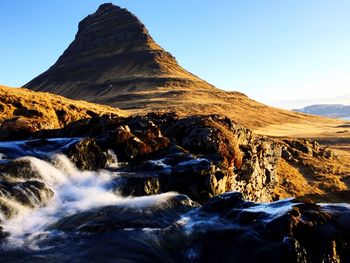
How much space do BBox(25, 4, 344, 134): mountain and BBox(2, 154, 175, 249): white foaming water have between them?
2922 inches

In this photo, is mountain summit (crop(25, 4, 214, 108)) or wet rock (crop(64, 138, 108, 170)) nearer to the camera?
wet rock (crop(64, 138, 108, 170))

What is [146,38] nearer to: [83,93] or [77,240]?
[83,93]

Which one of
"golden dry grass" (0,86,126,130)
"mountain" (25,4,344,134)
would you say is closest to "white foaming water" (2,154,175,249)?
"golden dry grass" (0,86,126,130)

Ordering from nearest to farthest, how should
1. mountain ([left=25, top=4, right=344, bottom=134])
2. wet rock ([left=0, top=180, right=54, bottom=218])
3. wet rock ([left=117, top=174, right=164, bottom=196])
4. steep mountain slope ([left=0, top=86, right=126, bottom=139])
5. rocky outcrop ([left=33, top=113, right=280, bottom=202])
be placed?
1. wet rock ([left=0, top=180, right=54, bottom=218])
2. wet rock ([left=117, top=174, right=164, bottom=196])
3. rocky outcrop ([left=33, top=113, right=280, bottom=202])
4. steep mountain slope ([left=0, top=86, right=126, bottom=139])
5. mountain ([left=25, top=4, right=344, bottom=134])

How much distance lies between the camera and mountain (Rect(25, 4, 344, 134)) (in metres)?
106

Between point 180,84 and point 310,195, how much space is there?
11240cm

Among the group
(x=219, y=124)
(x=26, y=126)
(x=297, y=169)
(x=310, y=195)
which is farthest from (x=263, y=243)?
(x=297, y=169)

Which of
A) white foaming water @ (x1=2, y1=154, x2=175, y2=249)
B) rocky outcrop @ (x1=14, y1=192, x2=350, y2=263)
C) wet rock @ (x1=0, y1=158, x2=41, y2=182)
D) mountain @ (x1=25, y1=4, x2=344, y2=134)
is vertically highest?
mountain @ (x1=25, y1=4, x2=344, y2=134)

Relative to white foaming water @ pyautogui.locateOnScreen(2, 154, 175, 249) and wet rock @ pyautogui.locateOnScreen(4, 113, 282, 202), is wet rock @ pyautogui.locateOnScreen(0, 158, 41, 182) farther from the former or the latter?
wet rock @ pyautogui.locateOnScreen(4, 113, 282, 202)

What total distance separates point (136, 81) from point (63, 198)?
133068 millimetres

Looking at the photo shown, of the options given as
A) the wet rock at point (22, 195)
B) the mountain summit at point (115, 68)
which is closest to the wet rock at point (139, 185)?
the wet rock at point (22, 195)

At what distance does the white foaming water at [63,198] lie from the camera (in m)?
12.6

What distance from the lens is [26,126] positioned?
22828mm

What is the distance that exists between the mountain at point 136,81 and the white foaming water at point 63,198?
244 ft
